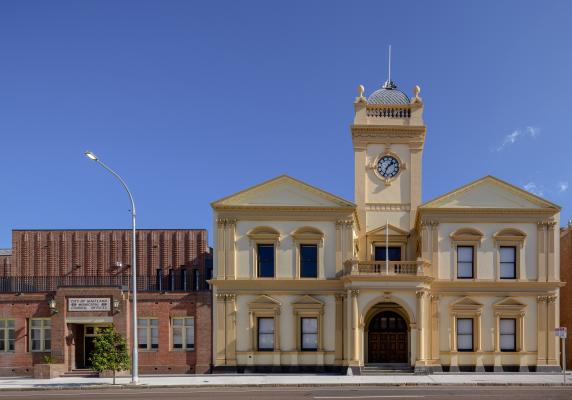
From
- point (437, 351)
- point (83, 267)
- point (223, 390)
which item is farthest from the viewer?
point (83, 267)

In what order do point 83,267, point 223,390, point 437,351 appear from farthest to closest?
point 83,267, point 437,351, point 223,390

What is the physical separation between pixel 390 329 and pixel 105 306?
17.0 meters

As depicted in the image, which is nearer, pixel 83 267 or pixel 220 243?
pixel 220 243

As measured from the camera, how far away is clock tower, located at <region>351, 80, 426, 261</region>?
113ft

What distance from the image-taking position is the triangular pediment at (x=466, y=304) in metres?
31.3

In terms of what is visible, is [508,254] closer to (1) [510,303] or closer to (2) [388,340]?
(1) [510,303]

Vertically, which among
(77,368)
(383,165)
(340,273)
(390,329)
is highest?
(383,165)

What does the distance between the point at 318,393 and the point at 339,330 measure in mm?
7136

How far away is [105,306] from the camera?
31.5 meters

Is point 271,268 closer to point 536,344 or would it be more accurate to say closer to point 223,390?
point 223,390

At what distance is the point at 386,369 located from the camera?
3014cm

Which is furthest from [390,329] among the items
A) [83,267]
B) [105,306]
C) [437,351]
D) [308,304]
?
[83,267]

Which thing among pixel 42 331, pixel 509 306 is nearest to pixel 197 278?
pixel 42 331

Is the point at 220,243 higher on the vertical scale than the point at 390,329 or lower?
higher
